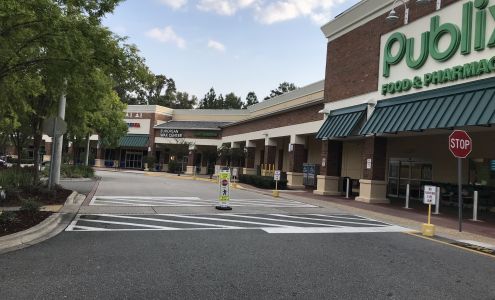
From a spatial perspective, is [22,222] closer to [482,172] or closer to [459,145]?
[459,145]

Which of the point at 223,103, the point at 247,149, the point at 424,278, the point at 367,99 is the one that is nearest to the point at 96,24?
the point at 424,278

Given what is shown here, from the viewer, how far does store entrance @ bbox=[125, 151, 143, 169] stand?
6353 cm

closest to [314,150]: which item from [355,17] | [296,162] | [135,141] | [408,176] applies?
[296,162]

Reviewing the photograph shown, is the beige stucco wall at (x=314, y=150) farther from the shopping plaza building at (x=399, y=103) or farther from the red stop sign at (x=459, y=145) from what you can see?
the red stop sign at (x=459, y=145)

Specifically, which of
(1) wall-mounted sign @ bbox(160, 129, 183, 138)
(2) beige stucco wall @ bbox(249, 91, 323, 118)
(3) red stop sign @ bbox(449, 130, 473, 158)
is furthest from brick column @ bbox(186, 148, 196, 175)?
(3) red stop sign @ bbox(449, 130, 473, 158)

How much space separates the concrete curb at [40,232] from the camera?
8.23 metres

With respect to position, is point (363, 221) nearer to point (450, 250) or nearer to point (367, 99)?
point (450, 250)

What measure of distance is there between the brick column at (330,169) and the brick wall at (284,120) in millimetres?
2079

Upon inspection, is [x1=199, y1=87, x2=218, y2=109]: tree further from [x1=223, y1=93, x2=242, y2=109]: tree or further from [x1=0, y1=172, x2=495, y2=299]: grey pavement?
[x1=0, y1=172, x2=495, y2=299]: grey pavement

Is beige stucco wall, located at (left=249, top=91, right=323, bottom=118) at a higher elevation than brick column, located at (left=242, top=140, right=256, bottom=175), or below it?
higher

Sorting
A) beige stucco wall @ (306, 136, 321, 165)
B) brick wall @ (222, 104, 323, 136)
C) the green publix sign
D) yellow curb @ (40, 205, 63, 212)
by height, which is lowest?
yellow curb @ (40, 205, 63, 212)

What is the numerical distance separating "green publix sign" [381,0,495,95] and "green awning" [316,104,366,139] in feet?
6.09

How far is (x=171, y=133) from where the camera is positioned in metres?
57.4

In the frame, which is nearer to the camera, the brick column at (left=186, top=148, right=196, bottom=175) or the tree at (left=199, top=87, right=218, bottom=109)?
the brick column at (left=186, top=148, right=196, bottom=175)
